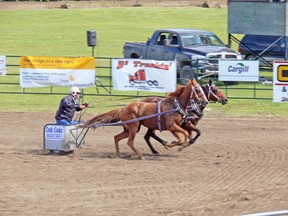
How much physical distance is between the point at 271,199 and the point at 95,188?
292cm

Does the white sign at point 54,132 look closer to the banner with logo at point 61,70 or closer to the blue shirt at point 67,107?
the blue shirt at point 67,107

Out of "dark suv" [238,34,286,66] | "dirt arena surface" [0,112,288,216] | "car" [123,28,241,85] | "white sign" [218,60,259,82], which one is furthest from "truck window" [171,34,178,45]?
"dirt arena surface" [0,112,288,216]

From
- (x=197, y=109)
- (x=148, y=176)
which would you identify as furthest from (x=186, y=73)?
(x=148, y=176)

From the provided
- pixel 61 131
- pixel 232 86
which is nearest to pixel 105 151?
pixel 61 131

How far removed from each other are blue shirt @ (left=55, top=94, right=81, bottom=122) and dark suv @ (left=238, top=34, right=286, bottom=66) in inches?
521

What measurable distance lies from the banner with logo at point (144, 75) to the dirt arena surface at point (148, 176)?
3.04 metres

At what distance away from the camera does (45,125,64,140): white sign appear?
677 inches

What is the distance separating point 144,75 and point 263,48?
8.71 meters

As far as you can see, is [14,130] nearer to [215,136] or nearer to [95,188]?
[215,136]

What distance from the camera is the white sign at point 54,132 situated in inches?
677

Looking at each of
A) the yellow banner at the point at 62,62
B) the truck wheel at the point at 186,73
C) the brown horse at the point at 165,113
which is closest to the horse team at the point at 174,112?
the brown horse at the point at 165,113

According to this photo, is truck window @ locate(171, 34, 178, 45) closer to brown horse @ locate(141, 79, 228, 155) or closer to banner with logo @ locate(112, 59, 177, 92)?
banner with logo @ locate(112, 59, 177, 92)

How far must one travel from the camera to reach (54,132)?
56.7ft

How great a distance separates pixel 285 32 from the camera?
27766 millimetres
